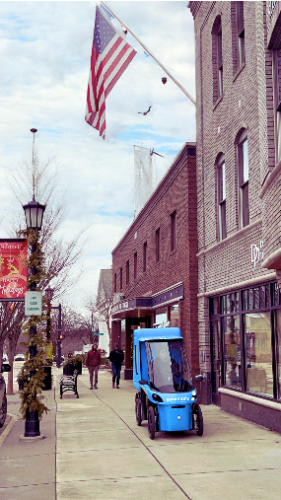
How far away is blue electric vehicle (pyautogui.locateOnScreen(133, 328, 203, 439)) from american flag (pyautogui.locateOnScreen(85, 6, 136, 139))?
5.42 meters

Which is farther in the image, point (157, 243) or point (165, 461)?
point (157, 243)

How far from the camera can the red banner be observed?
1434 cm

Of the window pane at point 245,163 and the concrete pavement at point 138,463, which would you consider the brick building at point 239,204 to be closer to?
the window pane at point 245,163

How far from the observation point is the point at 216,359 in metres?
15.6

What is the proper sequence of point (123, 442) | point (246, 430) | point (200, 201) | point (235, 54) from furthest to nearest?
point (200, 201), point (235, 54), point (246, 430), point (123, 442)

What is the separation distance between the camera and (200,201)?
1681cm

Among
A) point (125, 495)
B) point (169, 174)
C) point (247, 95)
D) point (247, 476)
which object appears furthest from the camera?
point (169, 174)

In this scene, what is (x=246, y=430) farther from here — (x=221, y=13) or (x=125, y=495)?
(x=221, y=13)

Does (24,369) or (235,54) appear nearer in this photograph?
(24,369)

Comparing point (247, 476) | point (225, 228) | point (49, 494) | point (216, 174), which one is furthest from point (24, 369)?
point (216, 174)

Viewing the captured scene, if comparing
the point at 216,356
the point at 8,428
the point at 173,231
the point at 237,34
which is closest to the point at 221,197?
the point at 237,34

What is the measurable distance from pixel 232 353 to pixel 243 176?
459cm

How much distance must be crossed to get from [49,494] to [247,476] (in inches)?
106

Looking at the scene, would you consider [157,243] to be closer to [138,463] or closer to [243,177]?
[243,177]
